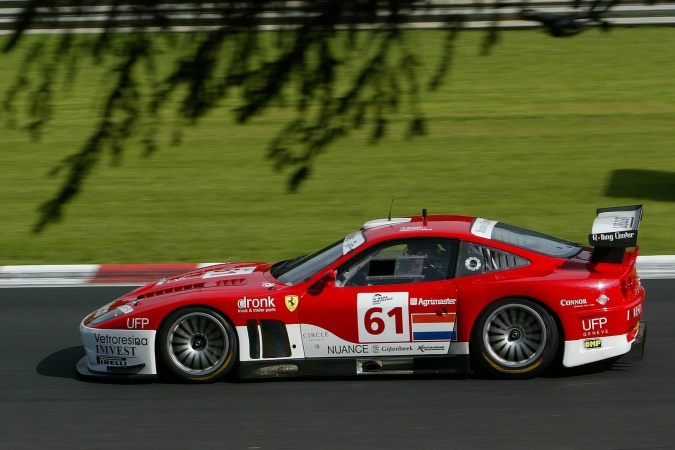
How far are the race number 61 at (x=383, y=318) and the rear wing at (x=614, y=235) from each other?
54.0 inches

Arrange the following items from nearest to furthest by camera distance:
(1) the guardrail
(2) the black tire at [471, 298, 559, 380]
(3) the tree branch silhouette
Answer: (2) the black tire at [471, 298, 559, 380] < (3) the tree branch silhouette < (1) the guardrail

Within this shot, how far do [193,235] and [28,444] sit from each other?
6.16m

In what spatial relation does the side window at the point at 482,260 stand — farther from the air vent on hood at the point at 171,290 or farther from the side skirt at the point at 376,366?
the air vent on hood at the point at 171,290

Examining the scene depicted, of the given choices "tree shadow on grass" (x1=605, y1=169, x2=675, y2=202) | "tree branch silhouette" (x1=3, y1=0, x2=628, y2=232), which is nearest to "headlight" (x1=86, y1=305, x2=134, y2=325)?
"tree branch silhouette" (x1=3, y1=0, x2=628, y2=232)

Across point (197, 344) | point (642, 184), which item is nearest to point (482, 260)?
point (197, 344)

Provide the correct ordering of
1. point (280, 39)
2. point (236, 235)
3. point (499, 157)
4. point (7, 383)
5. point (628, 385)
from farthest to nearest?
point (280, 39) < point (499, 157) < point (236, 235) < point (7, 383) < point (628, 385)

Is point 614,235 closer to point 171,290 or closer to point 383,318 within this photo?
point 383,318

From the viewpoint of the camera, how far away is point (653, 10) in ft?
55.8

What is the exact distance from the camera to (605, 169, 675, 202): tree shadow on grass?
491 inches

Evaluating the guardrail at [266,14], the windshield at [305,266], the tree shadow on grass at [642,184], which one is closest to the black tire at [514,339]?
the windshield at [305,266]

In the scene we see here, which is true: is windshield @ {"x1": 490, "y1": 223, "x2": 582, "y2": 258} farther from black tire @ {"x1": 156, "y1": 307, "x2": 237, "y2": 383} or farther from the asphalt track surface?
black tire @ {"x1": 156, "y1": 307, "x2": 237, "y2": 383}

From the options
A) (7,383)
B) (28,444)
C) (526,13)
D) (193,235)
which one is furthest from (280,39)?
(28,444)

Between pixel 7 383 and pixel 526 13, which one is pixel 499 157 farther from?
pixel 7 383

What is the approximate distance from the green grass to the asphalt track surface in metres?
4.31
